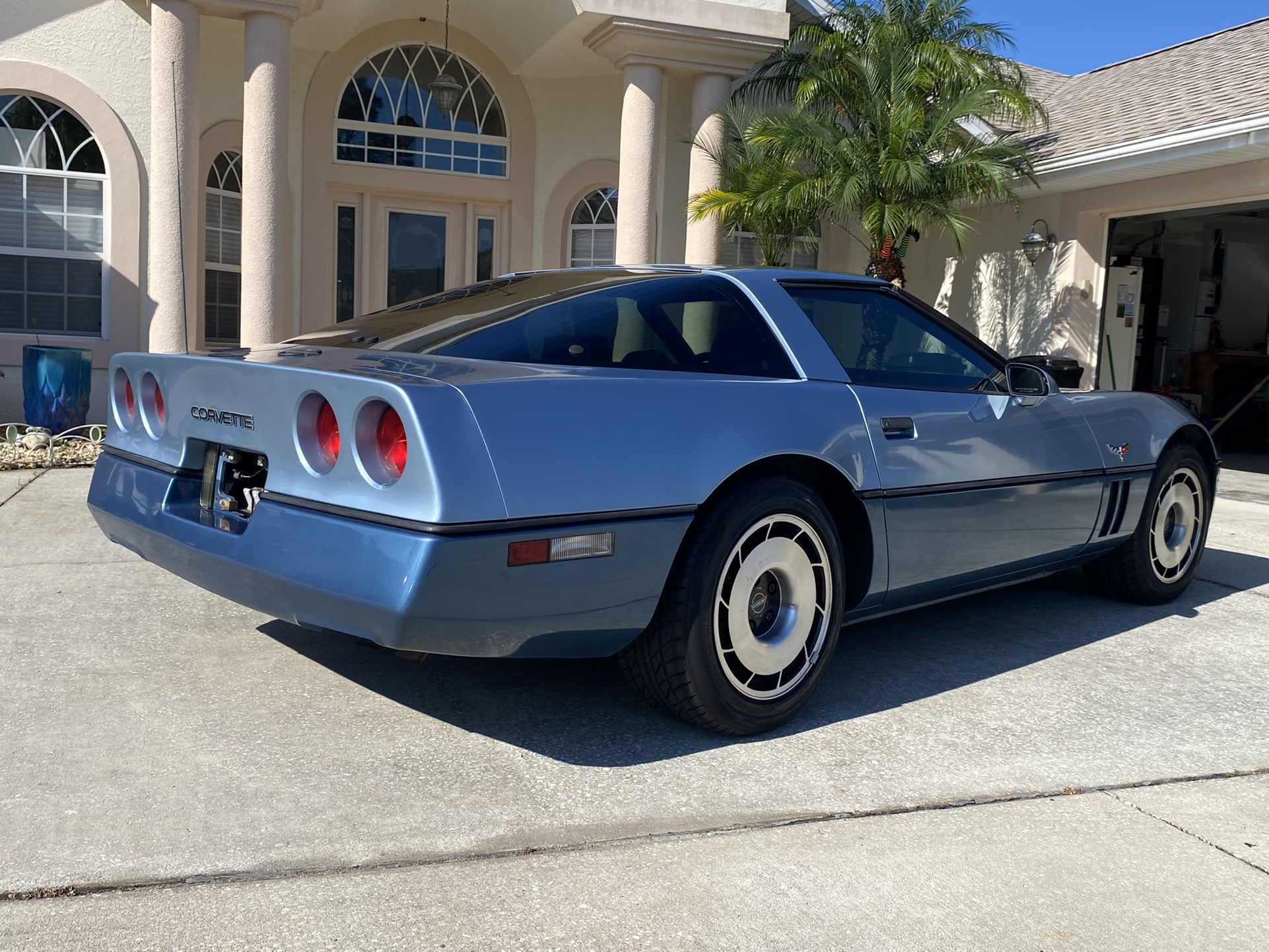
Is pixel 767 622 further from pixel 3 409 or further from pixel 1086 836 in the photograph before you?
pixel 3 409

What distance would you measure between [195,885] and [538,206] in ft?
35.4

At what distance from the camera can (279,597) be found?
285cm

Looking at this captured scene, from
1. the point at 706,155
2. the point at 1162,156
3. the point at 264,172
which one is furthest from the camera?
the point at 706,155

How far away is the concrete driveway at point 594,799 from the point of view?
7.39ft

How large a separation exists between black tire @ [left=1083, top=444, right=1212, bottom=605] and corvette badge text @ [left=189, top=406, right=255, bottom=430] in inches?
139

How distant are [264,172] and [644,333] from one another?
694cm

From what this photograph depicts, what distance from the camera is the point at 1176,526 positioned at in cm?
505

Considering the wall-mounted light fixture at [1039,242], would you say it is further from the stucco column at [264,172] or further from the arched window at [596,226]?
the stucco column at [264,172]

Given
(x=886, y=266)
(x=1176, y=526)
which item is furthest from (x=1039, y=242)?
(x=1176, y=526)

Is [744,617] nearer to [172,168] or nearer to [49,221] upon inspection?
[172,168]

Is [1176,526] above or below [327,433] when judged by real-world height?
below

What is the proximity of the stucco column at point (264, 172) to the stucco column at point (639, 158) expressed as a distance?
9.65 ft

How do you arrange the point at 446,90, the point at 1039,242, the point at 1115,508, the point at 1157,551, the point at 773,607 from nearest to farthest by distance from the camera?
the point at 773,607
the point at 1115,508
the point at 1157,551
the point at 446,90
the point at 1039,242

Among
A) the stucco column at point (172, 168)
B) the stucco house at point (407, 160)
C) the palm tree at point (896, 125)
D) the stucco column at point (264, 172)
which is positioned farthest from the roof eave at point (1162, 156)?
the stucco column at point (172, 168)
